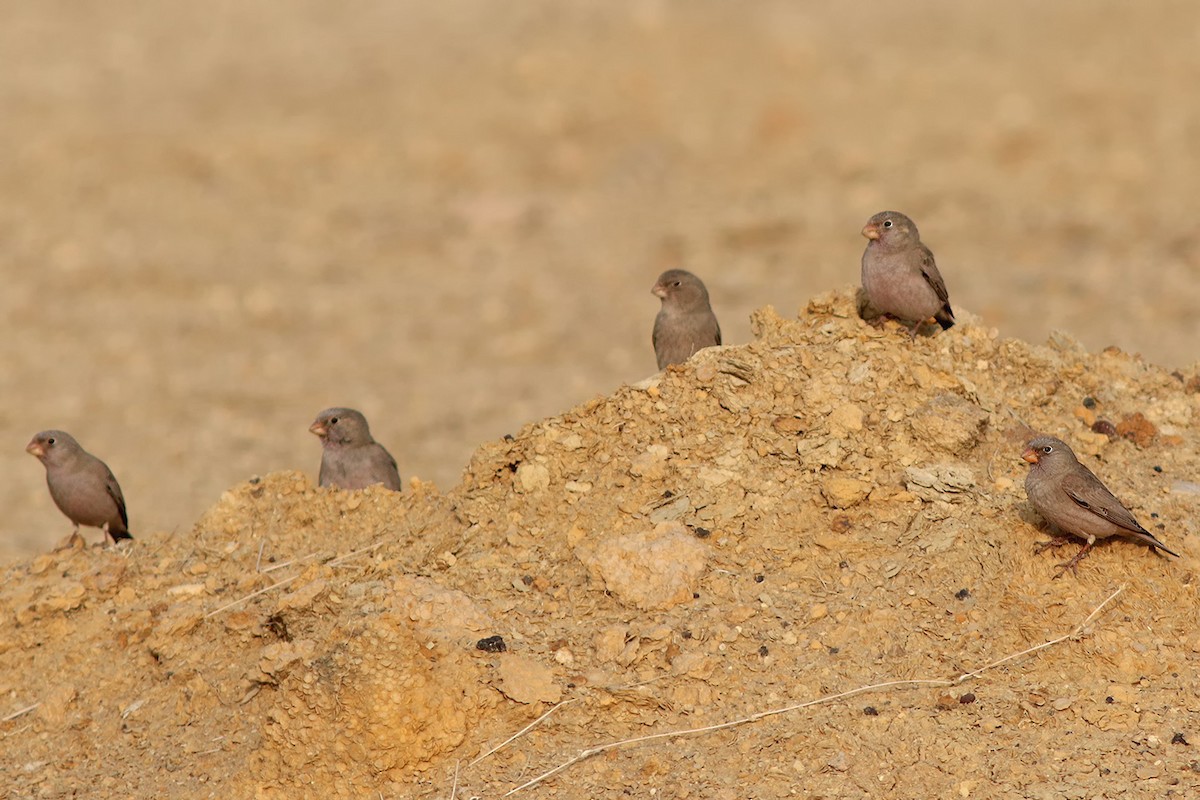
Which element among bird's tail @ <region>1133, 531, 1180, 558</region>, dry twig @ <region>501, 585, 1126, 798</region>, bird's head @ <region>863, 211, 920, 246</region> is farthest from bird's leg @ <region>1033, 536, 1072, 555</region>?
bird's head @ <region>863, 211, 920, 246</region>

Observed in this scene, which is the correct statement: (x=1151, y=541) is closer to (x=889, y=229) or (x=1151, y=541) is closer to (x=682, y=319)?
(x=889, y=229)

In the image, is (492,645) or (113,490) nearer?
(492,645)

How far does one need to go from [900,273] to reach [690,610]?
2.52 metres

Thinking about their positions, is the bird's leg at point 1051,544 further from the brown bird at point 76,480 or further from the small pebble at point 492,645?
the brown bird at point 76,480

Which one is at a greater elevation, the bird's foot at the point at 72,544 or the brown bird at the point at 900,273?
the brown bird at the point at 900,273

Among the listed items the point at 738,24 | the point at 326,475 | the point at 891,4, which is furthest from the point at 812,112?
the point at 326,475

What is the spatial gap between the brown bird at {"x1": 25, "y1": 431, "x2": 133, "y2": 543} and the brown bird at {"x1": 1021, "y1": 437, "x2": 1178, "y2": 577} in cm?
621

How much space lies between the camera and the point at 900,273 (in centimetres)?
868

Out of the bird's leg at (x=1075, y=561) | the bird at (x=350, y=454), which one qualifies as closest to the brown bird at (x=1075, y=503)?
the bird's leg at (x=1075, y=561)

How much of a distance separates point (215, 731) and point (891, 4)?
991 inches

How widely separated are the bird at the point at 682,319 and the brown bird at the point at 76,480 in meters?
3.88

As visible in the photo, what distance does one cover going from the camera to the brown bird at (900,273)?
869cm

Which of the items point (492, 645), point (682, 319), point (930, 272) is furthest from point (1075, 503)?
point (682, 319)

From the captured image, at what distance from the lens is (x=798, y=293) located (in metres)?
19.6
